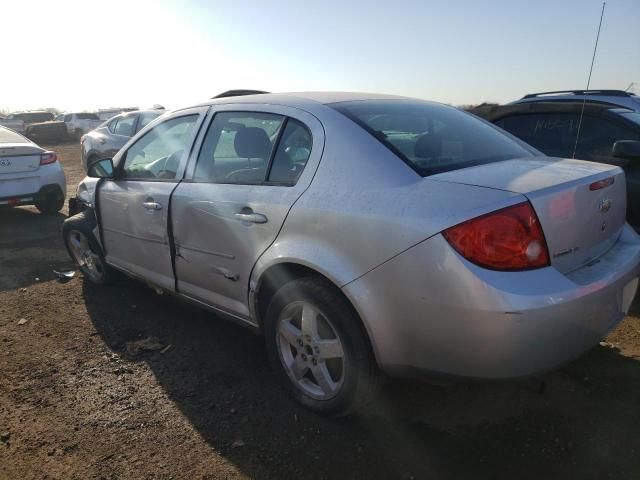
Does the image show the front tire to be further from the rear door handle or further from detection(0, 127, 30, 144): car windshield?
detection(0, 127, 30, 144): car windshield

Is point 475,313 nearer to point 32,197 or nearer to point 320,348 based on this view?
point 320,348

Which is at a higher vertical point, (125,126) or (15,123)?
(125,126)

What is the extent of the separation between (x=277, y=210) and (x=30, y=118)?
3345cm

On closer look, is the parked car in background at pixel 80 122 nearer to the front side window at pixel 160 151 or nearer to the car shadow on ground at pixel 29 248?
the car shadow on ground at pixel 29 248

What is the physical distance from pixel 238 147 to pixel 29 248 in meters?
4.28

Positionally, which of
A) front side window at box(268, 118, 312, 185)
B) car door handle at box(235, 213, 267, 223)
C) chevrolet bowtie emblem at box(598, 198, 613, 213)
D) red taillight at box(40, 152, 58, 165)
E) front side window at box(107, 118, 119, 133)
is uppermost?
front side window at box(268, 118, 312, 185)

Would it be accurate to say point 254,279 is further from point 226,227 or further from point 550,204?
point 550,204

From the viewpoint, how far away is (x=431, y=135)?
2.67 meters

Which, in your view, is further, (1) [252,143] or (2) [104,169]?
(2) [104,169]

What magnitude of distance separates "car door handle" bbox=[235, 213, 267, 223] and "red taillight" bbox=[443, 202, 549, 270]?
1045 millimetres

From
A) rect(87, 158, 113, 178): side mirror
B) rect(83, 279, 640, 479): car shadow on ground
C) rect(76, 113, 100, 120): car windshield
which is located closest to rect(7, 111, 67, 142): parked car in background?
rect(76, 113, 100, 120): car windshield

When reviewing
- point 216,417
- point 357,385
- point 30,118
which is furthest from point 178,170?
point 30,118

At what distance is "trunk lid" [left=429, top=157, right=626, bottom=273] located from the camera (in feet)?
6.52

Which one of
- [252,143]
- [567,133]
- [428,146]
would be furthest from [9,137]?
[567,133]
